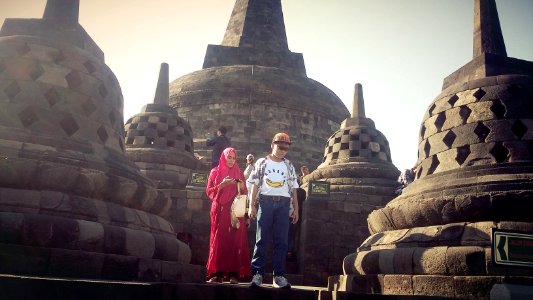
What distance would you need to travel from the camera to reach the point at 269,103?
2142 cm

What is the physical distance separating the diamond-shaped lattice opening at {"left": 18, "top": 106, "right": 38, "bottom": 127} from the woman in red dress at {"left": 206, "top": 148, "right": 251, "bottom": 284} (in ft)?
8.11

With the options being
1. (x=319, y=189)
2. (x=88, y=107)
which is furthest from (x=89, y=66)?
(x=319, y=189)

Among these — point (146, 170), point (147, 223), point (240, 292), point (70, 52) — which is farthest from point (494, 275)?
point (146, 170)

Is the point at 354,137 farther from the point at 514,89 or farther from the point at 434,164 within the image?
the point at 514,89

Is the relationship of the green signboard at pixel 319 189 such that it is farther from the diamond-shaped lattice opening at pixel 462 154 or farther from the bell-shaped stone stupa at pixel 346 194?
the diamond-shaped lattice opening at pixel 462 154

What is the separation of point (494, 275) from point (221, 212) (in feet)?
11.3

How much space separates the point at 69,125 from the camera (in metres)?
5.67

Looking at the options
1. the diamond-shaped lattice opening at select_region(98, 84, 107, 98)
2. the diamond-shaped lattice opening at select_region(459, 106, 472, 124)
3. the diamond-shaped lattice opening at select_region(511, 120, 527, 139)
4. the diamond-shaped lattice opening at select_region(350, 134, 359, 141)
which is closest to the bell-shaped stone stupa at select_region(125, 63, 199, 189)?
the diamond-shaped lattice opening at select_region(350, 134, 359, 141)

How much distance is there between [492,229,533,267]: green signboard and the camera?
370 centimetres

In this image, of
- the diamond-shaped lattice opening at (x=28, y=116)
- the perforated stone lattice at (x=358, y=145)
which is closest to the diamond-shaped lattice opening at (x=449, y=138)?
the diamond-shaped lattice opening at (x=28, y=116)

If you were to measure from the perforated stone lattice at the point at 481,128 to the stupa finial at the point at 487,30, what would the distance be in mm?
1076

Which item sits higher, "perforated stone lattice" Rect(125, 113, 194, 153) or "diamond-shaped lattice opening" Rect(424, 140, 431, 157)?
"perforated stone lattice" Rect(125, 113, 194, 153)

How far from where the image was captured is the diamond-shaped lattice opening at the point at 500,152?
206 inches

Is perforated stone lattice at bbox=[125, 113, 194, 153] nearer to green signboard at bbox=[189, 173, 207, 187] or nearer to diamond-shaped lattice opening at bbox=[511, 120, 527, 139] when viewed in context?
green signboard at bbox=[189, 173, 207, 187]
